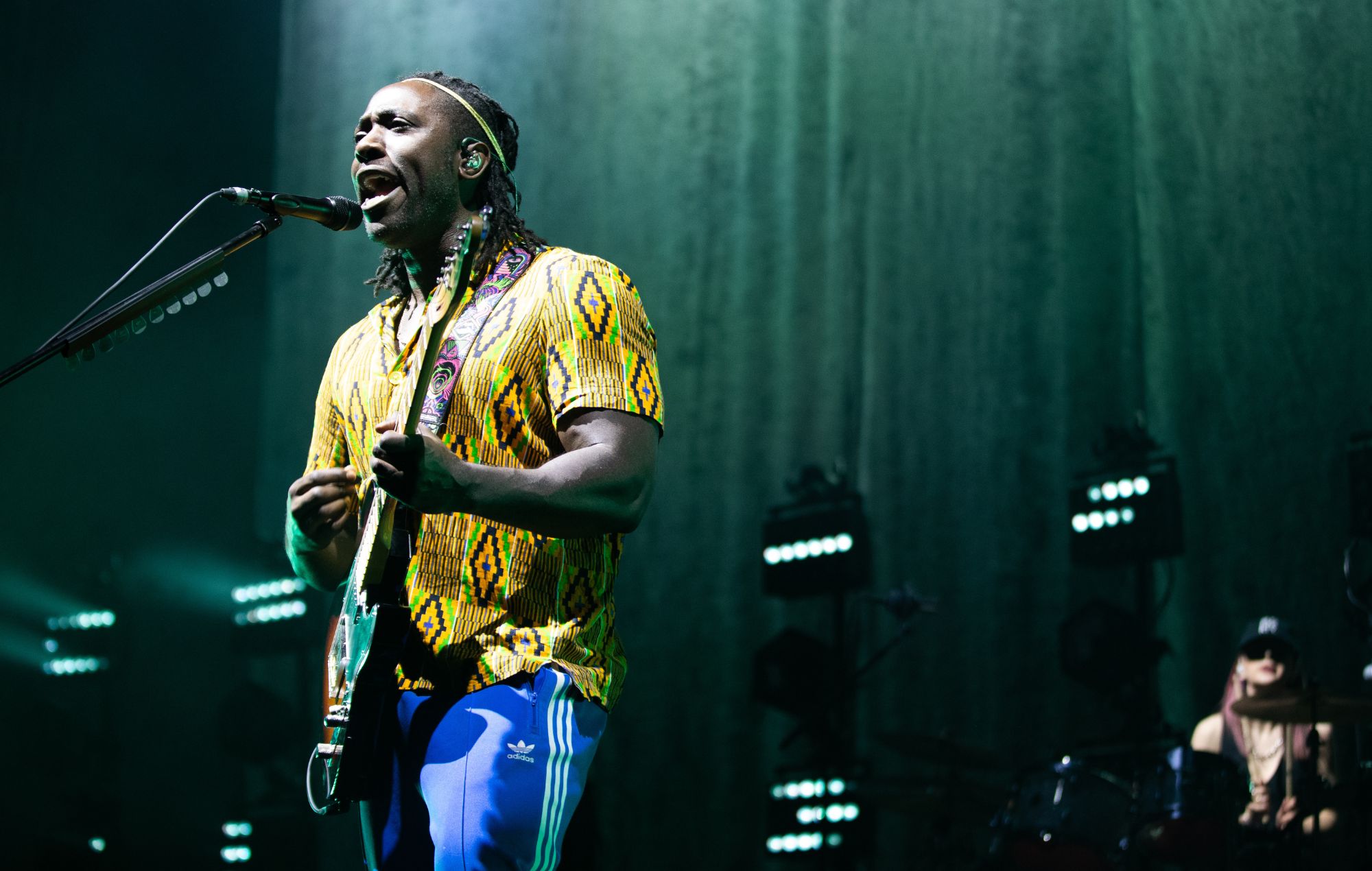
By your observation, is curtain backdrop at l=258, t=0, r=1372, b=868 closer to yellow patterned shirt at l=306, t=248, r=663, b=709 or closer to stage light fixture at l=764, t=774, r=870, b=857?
stage light fixture at l=764, t=774, r=870, b=857

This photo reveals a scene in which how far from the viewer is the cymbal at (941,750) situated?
16.7ft

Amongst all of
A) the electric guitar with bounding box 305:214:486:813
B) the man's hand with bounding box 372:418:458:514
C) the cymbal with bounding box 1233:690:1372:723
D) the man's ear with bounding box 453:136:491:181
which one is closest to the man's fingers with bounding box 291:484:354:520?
the electric guitar with bounding box 305:214:486:813

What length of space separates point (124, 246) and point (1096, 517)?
153 inches

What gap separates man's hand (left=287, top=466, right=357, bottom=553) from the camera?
5.79ft

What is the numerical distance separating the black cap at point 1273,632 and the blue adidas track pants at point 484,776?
4106 mm

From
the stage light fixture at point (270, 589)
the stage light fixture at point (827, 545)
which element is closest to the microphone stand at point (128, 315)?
the stage light fixture at point (270, 589)

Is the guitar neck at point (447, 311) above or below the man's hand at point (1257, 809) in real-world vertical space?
above

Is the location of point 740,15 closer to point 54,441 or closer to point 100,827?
point 54,441

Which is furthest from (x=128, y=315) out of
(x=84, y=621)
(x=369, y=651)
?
(x=84, y=621)

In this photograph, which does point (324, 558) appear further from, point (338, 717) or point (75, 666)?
point (75, 666)

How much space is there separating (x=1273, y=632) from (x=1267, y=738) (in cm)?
71

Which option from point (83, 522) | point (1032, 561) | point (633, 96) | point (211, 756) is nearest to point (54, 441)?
point (83, 522)

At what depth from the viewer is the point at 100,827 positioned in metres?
4.65

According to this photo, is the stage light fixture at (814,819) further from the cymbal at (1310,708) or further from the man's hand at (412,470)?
the man's hand at (412,470)
